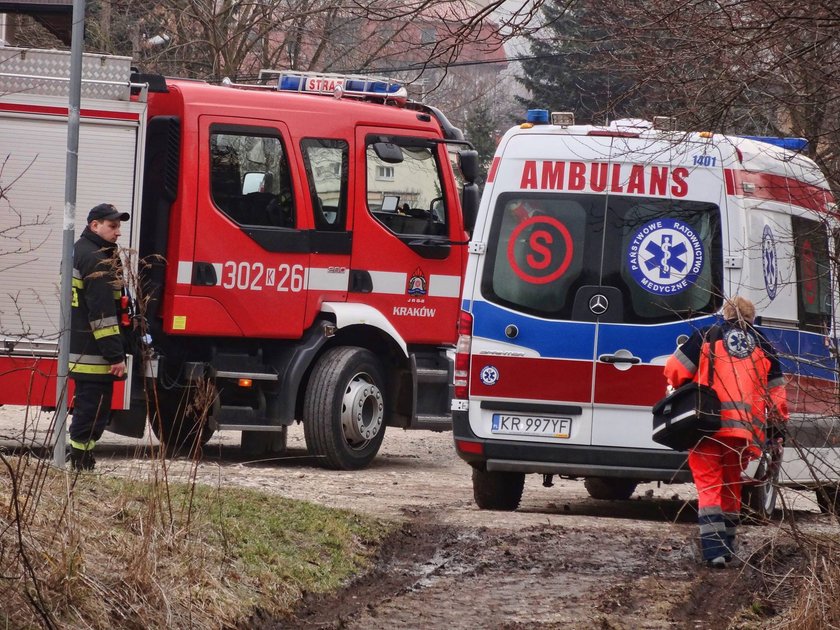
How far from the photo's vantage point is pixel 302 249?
1191cm

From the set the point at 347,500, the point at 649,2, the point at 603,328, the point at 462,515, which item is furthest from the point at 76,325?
the point at 649,2

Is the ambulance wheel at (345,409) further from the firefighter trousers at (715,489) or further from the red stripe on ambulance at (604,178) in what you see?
the firefighter trousers at (715,489)

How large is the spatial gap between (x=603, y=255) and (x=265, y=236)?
355cm

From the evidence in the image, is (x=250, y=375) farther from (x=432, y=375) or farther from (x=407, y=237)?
(x=407, y=237)

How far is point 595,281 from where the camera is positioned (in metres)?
9.21

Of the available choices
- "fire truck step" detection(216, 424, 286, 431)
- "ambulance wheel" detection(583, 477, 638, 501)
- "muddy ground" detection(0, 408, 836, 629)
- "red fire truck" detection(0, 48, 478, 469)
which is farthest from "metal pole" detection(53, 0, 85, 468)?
"ambulance wheel" detection(583, 477, 638, 501)

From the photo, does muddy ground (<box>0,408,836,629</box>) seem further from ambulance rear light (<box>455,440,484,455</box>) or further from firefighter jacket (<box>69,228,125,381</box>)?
firefighter jacket (<box>69,228,125,381</box>)

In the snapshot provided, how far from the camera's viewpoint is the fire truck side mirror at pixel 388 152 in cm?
1230

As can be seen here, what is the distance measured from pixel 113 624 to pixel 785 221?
583cm

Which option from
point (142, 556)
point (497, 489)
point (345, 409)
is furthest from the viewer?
point (345, 409)

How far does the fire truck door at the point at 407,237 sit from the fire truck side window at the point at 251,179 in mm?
667

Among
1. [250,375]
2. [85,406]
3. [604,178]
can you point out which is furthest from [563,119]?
[250,375]

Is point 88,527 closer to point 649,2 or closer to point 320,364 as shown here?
point 649,2

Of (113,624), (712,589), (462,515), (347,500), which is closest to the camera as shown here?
(113,624)
